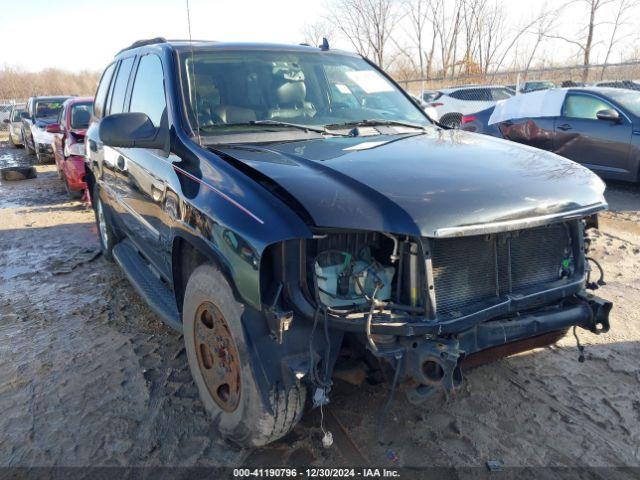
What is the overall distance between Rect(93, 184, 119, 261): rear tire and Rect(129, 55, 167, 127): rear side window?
1.47 meters

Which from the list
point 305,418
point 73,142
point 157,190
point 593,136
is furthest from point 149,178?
point 593,136

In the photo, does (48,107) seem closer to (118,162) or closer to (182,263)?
(118,162)

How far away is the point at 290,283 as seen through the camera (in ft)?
7.23

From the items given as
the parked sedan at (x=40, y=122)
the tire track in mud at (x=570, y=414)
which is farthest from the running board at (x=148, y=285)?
the parked sedan at (x=40, y=122)

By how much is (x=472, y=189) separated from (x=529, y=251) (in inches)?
20.9

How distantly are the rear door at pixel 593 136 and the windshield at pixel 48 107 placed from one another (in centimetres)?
1293

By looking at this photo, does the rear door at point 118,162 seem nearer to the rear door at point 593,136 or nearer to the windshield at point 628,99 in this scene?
the rear door at point 593,136

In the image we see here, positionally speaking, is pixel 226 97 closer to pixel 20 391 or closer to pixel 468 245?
pixel 468 245

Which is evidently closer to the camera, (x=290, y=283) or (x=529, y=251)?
(x=290, y=283)

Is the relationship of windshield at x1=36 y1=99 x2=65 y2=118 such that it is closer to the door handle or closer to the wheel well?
the door handle

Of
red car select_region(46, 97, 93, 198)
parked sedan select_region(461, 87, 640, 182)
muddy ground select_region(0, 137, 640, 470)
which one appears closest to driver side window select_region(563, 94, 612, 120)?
parked sedan select_region(461, 87, 640, 182)

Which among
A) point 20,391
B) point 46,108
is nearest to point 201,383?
point 20,391

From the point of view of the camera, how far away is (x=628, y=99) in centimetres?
815

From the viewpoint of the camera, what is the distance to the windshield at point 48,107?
14507mm
